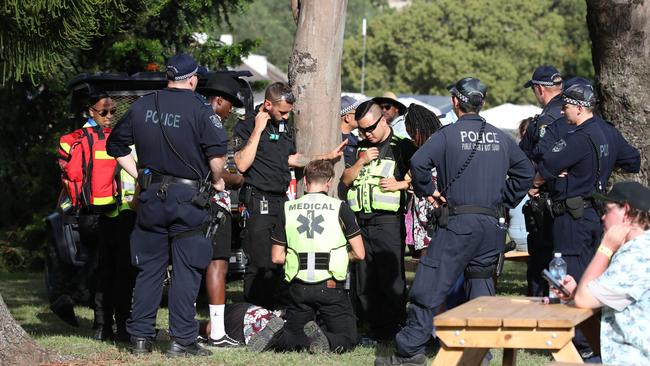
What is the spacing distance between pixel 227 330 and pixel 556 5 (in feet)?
258

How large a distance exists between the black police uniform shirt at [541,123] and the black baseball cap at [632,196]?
3.31m

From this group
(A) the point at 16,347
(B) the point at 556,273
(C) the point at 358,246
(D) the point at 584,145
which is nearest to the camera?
(B) the point at 556,273

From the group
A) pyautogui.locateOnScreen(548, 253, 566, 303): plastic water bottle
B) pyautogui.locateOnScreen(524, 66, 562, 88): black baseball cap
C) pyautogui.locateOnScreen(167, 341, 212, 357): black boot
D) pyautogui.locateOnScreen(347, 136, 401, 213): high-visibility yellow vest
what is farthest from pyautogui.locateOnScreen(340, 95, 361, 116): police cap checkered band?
pyautogui.locateOnScreen(548, 253, 566, 303): plastic water bottle

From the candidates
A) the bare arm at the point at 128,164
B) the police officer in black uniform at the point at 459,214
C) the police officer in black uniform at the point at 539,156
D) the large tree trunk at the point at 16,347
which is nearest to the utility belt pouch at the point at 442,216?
the police officer in black uniform at the point at 459,214

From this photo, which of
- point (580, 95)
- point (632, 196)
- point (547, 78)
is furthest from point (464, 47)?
point (632, 196)

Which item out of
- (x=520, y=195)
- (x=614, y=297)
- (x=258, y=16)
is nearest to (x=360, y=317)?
(x=520, y=195)

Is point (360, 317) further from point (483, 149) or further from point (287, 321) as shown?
point (483, 149)

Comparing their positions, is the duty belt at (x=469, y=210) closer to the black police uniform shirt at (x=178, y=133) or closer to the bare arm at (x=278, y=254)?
the bare arm at (x=278, y=254)

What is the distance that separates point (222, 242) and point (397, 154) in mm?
1585

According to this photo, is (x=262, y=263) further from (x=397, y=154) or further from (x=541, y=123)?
(x=541, y=123)

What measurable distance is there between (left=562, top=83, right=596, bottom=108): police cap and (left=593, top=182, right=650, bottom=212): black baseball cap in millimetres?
2557

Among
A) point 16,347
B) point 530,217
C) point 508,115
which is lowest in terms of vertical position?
point 16,347

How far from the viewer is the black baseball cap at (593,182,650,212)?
625cm

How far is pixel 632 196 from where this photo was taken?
6.29 metres
